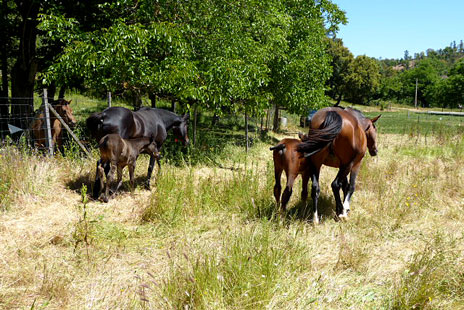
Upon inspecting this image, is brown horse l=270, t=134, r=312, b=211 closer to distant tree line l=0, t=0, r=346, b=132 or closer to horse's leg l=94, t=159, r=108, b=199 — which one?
horse's leg l=94, t=159, r=108, b=199

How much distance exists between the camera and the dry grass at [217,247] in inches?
118

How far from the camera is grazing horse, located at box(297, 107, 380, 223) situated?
5035 mm

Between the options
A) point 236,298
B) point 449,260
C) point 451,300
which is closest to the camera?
point 236,298

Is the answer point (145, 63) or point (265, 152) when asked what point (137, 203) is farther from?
point (265, 152)

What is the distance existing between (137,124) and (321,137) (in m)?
3.82

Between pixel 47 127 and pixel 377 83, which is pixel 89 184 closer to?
pixel 47 127

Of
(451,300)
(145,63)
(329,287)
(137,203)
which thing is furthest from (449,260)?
(145,63)

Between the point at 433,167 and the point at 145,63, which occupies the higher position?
the point at 145,63

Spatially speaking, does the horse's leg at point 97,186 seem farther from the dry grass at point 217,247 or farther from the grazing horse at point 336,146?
the grazing horse at point 336,146

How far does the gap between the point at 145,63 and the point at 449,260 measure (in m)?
7.27

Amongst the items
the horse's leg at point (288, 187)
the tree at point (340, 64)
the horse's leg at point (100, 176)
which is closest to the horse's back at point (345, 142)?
the horse's leg at point (288, 187)

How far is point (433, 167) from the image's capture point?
8.46 metres

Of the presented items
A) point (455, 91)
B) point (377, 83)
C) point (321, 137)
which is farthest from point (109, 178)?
point (455, 91)

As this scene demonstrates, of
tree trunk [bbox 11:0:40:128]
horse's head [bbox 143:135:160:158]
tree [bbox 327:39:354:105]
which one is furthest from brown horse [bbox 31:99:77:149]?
tree [bbox 327:39:354:105]
